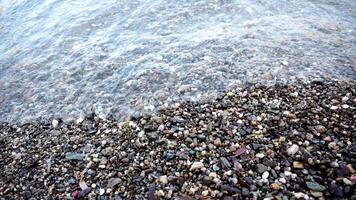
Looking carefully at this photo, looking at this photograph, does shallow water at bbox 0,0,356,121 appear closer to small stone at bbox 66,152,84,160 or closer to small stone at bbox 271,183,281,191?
small stone at bbox 66,152,84,160

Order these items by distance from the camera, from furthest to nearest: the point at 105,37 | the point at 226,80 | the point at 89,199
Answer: the point at 105,37
the point at 226,80
the point at 89,199

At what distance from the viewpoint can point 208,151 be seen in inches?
132

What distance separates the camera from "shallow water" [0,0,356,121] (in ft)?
14.6

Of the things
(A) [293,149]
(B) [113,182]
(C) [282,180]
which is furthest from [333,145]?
(B) [113,182]

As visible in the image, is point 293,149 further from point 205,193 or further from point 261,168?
point 205,193

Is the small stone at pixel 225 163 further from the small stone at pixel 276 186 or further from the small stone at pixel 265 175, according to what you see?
the small stone at pixel 276 186

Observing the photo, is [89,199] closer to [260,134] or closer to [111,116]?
[111,116]

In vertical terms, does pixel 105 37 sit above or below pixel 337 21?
above

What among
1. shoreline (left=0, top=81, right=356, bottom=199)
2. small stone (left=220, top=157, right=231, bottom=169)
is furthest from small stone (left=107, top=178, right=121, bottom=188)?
small stone (left=220, top=157, right=231, bottom=169)

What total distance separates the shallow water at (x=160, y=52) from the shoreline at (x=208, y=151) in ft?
1.18

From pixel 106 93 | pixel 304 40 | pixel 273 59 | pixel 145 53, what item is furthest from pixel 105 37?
pixel 304 40

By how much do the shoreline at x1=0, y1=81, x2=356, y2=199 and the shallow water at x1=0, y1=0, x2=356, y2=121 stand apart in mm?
359

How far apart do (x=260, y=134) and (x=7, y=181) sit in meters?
2.94

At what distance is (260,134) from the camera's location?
3451mm
